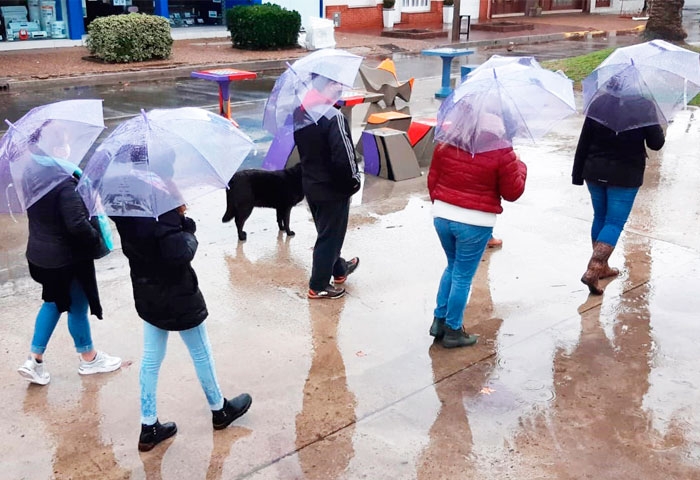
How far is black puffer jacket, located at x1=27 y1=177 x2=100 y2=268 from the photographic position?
13.2 ft

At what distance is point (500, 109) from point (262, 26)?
17.4 m

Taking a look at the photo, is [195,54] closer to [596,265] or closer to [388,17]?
[388,17]

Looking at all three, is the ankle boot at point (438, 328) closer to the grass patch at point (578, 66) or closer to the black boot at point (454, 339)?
the black boot at point (454, 339)

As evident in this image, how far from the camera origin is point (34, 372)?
4.41 meters

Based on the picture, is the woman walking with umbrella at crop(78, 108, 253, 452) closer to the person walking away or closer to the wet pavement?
the person walking away

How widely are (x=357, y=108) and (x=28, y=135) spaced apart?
30.7ft

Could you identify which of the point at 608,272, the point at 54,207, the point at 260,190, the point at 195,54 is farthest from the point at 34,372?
the point at 195,54

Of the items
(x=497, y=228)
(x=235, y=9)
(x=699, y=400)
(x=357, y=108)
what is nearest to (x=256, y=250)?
(x=497, y=228)

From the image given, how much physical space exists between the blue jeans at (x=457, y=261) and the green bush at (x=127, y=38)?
1523cm

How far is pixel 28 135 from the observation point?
12.6ft

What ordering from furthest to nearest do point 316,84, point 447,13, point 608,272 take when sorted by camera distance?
1. point 447,13
2. point 608,272
3. point 316,84

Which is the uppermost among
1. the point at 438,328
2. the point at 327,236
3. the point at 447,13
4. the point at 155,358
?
the point at 447,13

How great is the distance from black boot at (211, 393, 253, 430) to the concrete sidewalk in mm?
13502

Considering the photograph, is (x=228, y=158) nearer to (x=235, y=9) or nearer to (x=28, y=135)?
(x=28, y=135)
